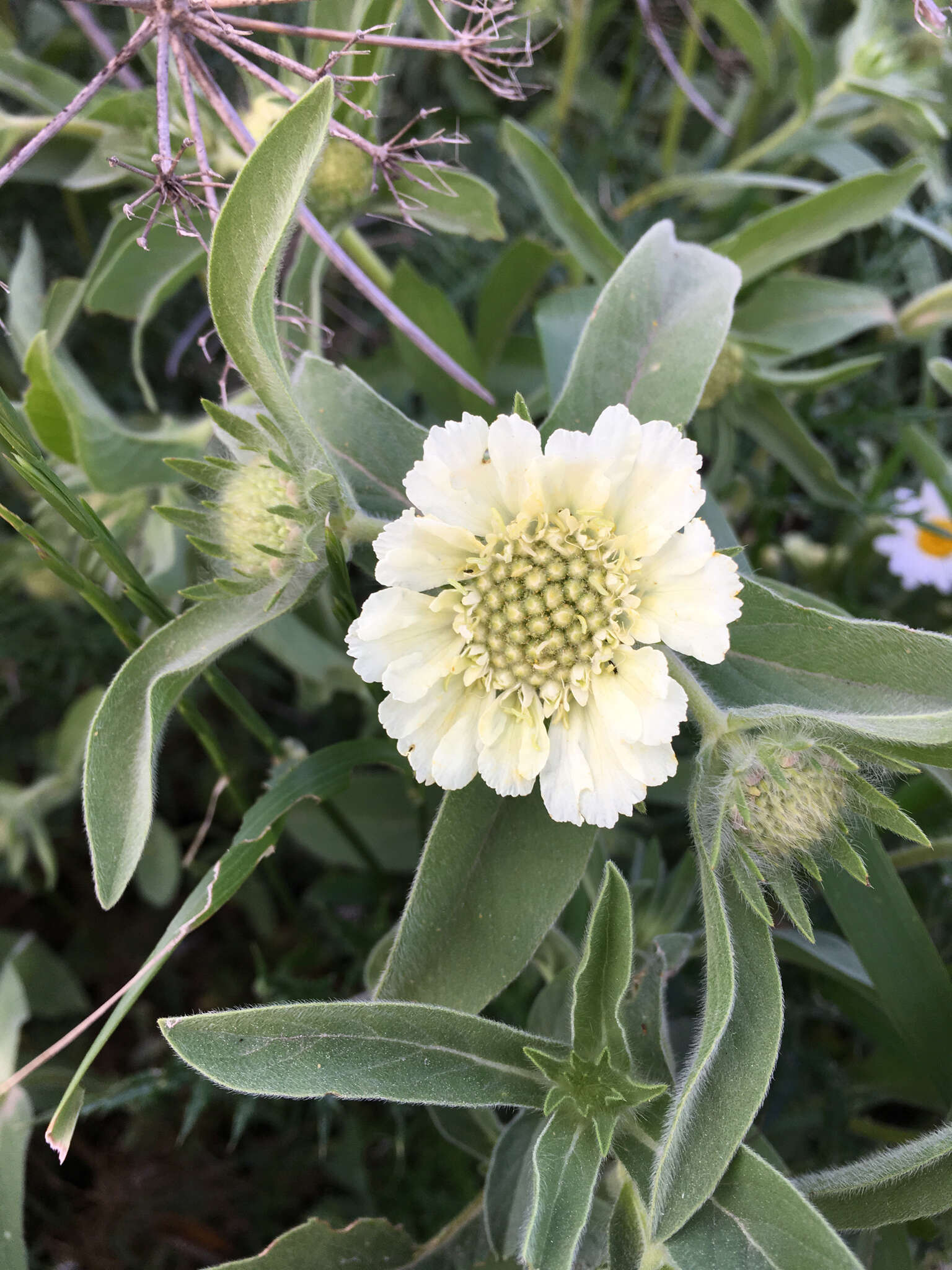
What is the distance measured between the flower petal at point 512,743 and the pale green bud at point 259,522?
0.65ft

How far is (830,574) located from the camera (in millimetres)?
1479

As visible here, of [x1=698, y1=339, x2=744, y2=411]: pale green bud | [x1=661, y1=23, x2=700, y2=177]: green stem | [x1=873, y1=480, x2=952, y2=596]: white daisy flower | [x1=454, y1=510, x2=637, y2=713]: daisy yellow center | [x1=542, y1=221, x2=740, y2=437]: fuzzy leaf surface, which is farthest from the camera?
[x1=661, y1=23, x2=700, y2=177]: green stem

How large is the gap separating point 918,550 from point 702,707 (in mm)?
813

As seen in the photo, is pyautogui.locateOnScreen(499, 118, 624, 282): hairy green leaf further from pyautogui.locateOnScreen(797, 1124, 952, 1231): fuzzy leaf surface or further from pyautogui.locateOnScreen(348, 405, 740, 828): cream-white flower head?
pyautogui.locateOnScreen(797, 1124, 952, 1231): fuzzy leaf surface

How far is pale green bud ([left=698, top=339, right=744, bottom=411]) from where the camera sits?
43.6 inches

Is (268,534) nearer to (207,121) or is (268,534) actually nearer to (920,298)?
(207,121)

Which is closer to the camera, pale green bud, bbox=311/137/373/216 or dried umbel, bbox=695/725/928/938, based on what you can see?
dried umbel, bbox=695/725/928/938

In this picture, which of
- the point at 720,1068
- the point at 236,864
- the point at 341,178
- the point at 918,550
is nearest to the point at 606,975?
the point at 720,1068

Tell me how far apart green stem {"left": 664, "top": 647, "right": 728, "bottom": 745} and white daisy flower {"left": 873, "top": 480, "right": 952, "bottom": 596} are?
2.22ft

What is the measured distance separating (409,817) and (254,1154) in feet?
1.53

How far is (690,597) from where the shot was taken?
0.67 meters

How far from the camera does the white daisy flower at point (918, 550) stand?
1.34 metres

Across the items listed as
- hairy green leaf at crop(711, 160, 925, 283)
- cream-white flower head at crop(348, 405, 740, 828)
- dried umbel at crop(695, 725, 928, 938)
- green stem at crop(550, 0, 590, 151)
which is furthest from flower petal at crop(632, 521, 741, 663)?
green stem at crop(550, 0, 590, 151)

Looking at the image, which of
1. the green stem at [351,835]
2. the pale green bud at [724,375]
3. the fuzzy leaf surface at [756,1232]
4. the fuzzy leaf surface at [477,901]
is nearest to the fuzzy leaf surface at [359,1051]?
the fuzzy leaf surface at [477,901]
